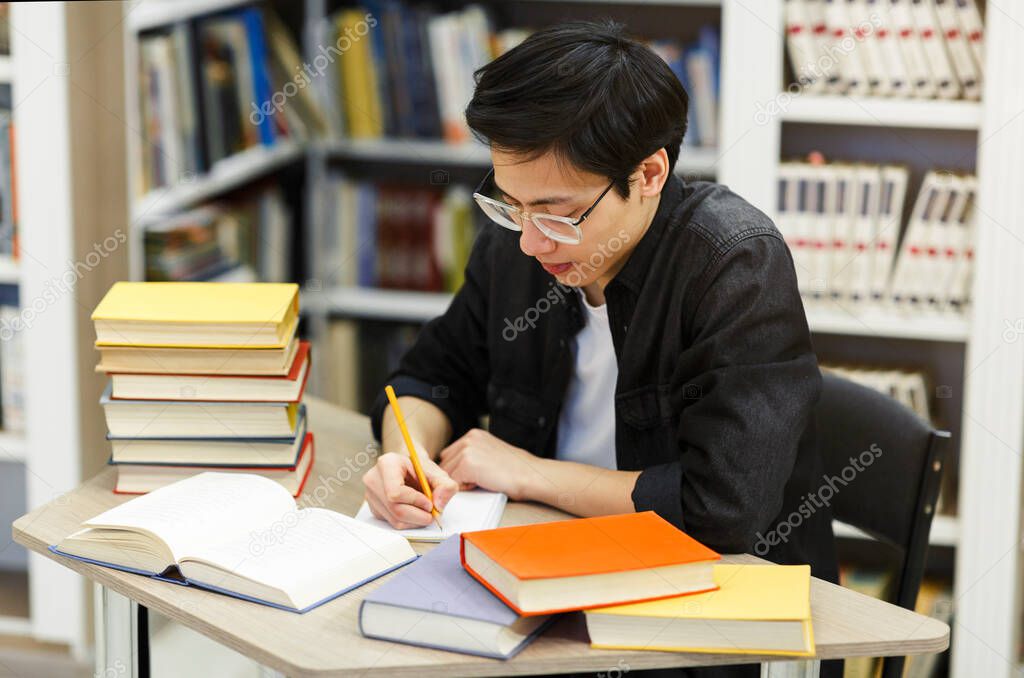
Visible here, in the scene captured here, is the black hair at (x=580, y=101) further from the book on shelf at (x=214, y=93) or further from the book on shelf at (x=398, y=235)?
the book on shelf at (x=398, y=235)

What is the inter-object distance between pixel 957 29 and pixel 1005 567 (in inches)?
42.9

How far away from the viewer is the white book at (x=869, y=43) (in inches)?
93.9

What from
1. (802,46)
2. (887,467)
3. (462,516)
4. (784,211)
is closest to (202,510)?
(462,516)

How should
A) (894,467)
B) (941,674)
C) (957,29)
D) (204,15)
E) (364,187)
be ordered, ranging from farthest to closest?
(364,187)
(204,15)
(941,674)
(957,29)
(894,467)

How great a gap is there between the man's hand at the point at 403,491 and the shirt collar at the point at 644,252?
0.35 metres

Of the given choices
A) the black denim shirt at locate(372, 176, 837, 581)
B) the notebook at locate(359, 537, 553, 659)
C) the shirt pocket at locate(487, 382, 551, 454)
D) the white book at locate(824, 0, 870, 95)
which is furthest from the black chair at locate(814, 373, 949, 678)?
the white book at locate(824, 0, 870, 95)

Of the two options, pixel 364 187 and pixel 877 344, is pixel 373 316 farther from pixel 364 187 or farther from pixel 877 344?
pixel 877 344

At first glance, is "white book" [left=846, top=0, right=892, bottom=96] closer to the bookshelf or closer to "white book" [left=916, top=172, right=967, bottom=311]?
the bookshelf

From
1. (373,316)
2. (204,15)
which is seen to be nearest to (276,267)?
(373,316)

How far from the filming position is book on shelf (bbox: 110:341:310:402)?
1.45 metres

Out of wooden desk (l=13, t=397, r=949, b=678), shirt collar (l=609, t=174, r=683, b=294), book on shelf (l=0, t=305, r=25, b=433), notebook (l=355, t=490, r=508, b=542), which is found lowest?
book on shelf (l=0, t=305, r=25, b=433)

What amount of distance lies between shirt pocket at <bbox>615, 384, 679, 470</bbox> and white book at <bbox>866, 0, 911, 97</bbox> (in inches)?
47.6

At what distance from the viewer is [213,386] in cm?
146

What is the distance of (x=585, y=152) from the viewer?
1349 millimetres
